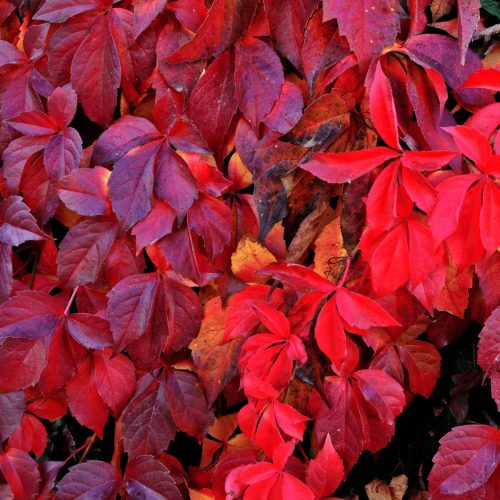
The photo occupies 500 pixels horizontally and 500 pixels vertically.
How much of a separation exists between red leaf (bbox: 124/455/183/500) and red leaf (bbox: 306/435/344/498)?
0.66 ft

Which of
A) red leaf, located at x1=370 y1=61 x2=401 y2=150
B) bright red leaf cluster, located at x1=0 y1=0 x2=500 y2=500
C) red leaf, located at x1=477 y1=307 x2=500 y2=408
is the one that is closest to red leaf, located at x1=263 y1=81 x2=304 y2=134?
bright red leaf cluster, located at x1=0 y1=0 x2=500 y2=500

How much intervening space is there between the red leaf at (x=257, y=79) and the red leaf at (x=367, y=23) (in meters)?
0.10

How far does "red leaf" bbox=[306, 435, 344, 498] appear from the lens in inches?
32.8

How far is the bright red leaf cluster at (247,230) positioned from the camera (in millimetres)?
748

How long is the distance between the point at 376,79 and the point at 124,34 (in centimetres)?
36

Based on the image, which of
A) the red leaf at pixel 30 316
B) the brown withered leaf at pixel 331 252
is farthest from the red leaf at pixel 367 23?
the red leaf at pixel 30 316

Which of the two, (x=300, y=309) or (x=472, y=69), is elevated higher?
(x=472, y=69)

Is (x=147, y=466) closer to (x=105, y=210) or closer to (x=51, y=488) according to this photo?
(x=51, y=488)

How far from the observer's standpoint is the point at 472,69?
77 centimetres

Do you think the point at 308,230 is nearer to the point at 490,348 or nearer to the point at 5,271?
the point at 490,348

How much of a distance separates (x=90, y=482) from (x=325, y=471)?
363 mm

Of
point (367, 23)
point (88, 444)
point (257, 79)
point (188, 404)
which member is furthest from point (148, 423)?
point (367, 23)

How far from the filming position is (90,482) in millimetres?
972

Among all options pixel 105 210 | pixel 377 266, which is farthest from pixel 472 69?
pixel 105 210
